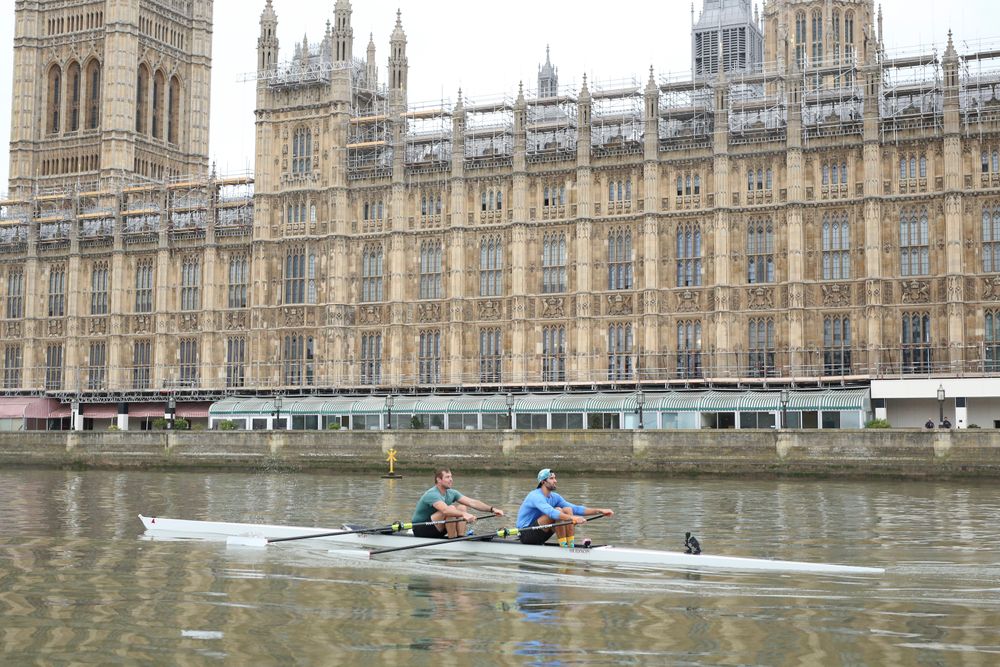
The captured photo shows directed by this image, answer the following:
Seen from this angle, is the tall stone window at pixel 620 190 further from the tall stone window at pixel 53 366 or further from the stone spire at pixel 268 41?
the tall stone window at pixel 53 366

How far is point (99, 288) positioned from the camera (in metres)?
91.6

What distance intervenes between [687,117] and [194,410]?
38975 mm

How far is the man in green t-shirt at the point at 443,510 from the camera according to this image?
26.1 meters

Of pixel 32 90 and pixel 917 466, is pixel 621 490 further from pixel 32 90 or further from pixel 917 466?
pixel 32 90

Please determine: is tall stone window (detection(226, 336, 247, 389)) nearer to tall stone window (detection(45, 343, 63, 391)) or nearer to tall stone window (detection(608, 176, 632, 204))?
tall stone window (detection(45, 343, 63, 391))

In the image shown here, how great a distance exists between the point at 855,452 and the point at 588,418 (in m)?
19.4

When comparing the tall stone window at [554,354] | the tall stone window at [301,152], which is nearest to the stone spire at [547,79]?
the tall stone window at [301,152]

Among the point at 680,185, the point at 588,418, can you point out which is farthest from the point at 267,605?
the point at 680,185

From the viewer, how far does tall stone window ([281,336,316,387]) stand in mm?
81312

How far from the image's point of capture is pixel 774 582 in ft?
72.7

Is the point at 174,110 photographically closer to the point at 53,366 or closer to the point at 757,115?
the point at 53,366

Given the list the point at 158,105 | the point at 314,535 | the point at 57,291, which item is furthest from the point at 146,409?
the point at 314,535

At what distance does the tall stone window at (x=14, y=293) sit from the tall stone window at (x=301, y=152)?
2538 centimetres

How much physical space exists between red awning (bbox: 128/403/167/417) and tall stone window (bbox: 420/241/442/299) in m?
21.9
